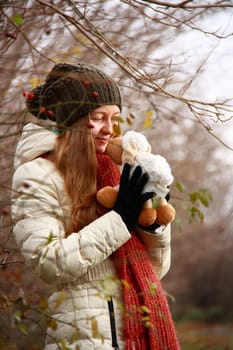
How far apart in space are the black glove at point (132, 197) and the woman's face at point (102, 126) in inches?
10.9

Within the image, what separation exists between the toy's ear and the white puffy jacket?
0.94 feet

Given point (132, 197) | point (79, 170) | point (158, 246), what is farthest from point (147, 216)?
point (79, 170)

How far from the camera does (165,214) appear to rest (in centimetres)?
326

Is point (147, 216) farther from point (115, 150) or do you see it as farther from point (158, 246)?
point (115, 150)

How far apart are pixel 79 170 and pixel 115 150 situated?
196 millimetres

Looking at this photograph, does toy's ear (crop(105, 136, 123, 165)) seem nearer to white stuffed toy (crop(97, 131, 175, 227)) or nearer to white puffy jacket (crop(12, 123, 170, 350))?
white stuffed toy (crop(97, 131, 175, 227))

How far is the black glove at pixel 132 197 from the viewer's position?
3.17 m

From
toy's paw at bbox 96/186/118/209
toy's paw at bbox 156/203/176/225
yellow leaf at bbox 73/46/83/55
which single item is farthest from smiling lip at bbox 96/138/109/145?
yellow leaf at bbox 73/46/83/55

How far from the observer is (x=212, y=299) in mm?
14203

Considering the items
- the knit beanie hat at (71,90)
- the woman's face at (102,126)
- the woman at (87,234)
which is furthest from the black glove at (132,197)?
the knit beanie hat at (71,90)

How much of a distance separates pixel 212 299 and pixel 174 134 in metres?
5.34

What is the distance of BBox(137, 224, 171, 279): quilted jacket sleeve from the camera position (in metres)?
3.34

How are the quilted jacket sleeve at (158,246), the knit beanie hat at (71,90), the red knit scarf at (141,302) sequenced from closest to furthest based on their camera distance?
the red knit scarf at (141,302), the quilted jacket sleeve at (158,246), the knit beanie hat at (71,90)

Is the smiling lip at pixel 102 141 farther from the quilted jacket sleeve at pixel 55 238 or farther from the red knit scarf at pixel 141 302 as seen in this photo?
the quilted jacket sleeve at pixel 55 238
